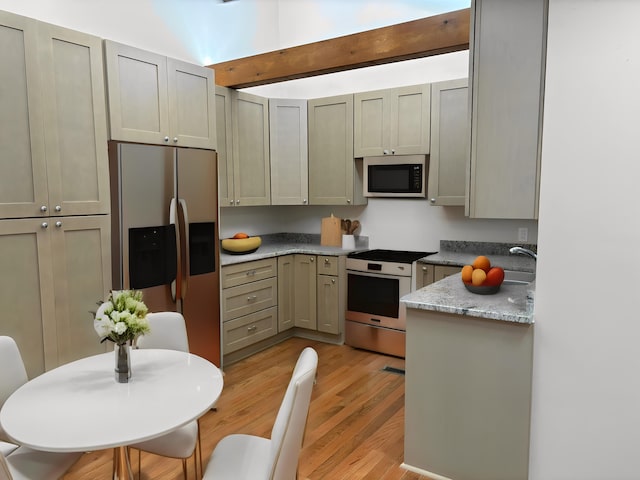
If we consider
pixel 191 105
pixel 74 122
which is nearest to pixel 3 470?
pixel 74 122

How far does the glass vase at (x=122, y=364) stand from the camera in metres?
1.79

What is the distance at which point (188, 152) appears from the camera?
10.8 feet

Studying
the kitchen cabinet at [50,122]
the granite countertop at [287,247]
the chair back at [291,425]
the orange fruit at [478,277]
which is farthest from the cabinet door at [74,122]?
the orange fruit at [478,277]

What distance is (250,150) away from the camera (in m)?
4.49

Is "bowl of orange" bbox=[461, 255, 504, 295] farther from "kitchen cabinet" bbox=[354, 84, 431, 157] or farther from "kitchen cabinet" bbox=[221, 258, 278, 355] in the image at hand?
"kitchen cabinet" bbox=[221, 258, 278, 355]

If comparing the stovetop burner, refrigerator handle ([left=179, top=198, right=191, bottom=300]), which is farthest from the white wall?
refrigerator handle ([left=179, top=198, right=191, bottom=300])

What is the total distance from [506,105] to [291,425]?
176 centimetres

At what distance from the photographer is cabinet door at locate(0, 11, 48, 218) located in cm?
239

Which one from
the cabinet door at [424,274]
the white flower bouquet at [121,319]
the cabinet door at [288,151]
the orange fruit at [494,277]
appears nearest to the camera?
the white flower bouquet at [121,319]

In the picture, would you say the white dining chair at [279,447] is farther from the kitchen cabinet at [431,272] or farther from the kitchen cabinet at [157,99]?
the kitchen cabinet at [431,272]

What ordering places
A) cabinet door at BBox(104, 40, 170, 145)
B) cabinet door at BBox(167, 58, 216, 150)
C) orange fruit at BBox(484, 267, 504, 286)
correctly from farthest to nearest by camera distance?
cabinet door at BBox(167, 58, 216, 150)
cabinet door at BBox(104, 40, 170, 145)
orange fruit at BBox(484, 267, 504, 286)

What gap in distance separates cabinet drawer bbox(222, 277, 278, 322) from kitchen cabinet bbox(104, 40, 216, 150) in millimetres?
1247

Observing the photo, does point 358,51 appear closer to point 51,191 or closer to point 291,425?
point 51,191

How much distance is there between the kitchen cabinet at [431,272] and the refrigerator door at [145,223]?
6.47 ft
